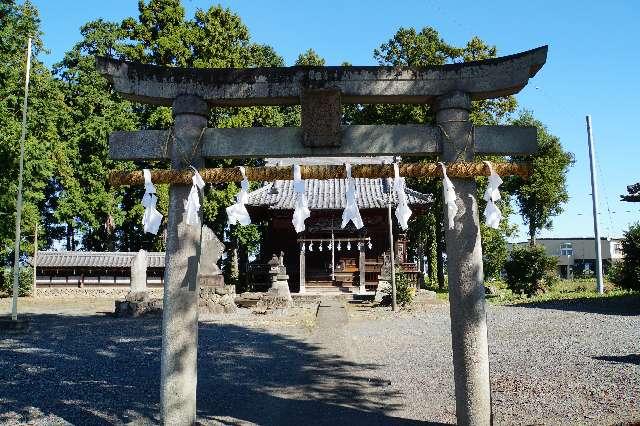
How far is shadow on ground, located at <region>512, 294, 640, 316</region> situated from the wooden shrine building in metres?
7.82

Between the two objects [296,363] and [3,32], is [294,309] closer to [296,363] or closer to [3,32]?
[296,363]

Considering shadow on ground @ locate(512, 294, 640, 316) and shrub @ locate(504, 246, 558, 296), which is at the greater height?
shrub @ locate(504, 246, 558, 296)

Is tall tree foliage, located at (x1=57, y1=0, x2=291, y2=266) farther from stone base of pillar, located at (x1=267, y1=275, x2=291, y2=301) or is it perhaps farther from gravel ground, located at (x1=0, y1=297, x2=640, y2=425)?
gravel ground, located at (x1=0, y1=297, x2=640, y2=425)

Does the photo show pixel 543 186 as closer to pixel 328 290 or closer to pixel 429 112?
pixel 429 112

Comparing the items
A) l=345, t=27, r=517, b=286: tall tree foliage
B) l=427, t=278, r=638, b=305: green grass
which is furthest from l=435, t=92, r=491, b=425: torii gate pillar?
l=345, t=27, r=517, b=286: tall tree foliage

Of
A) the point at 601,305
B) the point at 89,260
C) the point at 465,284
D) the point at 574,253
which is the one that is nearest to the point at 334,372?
the point at 465,284

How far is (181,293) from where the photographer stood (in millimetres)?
4707

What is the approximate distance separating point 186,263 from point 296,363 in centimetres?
506

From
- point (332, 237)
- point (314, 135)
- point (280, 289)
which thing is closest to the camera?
point (314, 135)

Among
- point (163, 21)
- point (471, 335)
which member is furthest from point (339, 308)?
point (163, 21)

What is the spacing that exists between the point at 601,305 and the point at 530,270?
562 cm

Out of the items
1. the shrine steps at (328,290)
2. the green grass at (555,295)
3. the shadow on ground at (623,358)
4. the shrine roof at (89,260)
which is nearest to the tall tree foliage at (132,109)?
the shrine roof at (89,260)

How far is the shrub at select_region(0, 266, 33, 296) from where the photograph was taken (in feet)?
90.2

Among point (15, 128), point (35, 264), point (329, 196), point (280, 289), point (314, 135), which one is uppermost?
point (15, 128)
